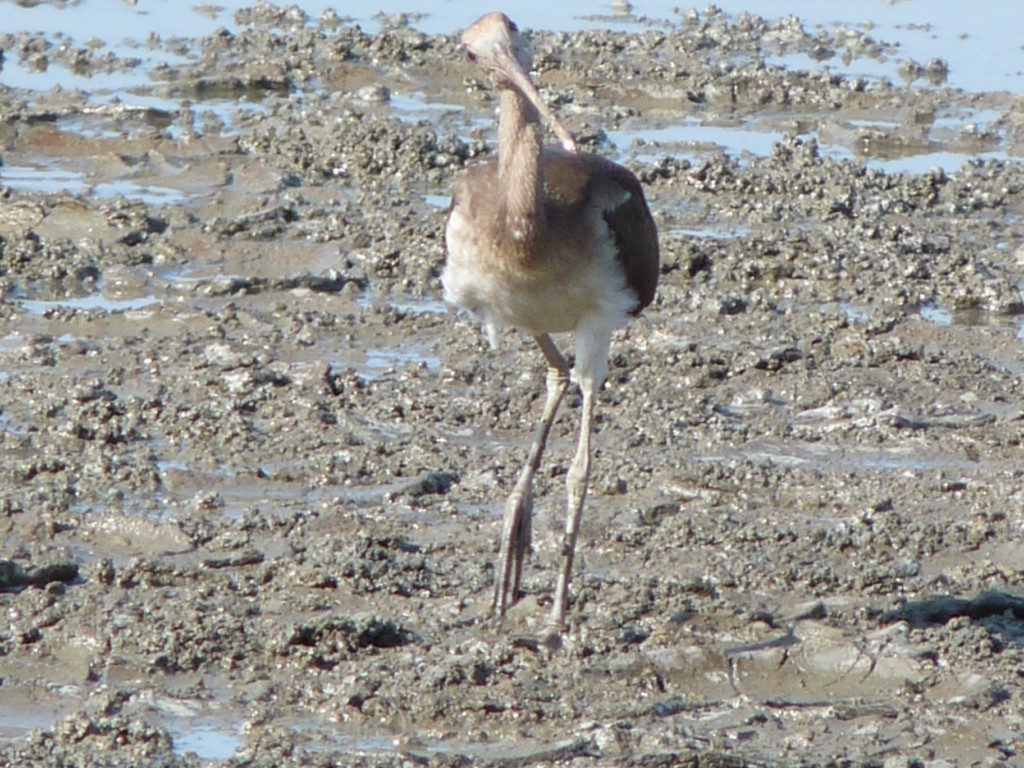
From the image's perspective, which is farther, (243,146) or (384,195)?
(243,146)

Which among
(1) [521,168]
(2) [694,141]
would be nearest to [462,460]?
(1) [521,168]

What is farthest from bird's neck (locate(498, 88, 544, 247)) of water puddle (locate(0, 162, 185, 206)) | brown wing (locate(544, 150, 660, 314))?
water puddle (locate(0, 162, 185, 206))

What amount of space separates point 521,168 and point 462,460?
184 cm

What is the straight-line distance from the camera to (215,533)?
7.21 meters

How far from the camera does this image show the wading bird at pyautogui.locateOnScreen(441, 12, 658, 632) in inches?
258

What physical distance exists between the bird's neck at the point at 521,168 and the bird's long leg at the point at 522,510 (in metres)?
0.80

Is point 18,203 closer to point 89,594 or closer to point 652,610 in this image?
point 89,594

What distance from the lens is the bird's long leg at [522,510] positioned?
265 inches

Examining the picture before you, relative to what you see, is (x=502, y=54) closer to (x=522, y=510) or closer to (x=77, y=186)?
(x=522, y=510)

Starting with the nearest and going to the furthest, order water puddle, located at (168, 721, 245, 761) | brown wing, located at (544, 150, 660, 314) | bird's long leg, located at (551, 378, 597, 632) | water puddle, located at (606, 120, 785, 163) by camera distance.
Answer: water puddle, located at (168, 721, 245, 761) < bird's long leg, located at (551, 378, 597, 632) < brown wing, located at (544, 150, 660, 314) < water puddle, located at (606, 120, 785, 163)

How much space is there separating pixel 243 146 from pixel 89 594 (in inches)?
239

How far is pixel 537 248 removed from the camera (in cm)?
654

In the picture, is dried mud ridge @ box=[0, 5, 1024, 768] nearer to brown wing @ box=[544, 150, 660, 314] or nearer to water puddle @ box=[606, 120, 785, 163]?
water puddle @ box=[606, 120, 785, 163]

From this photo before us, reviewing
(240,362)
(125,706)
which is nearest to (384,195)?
(240,362)
